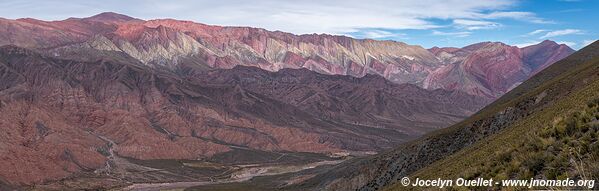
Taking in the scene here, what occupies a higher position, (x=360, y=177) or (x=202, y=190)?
(x=360, y=177)

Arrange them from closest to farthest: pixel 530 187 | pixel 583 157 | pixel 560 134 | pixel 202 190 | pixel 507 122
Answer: pixel 530 187, pixel 583 157, pixel 560 134, pixel 507 122, pixel 202 190

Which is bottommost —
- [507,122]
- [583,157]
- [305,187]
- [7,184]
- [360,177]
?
[7,184]

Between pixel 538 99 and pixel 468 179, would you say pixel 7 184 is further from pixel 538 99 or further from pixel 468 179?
pixel 468 179

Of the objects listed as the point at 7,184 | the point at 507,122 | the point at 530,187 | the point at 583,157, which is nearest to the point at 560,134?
the point at 583,157

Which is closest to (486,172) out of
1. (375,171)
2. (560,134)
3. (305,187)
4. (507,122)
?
(560,134)

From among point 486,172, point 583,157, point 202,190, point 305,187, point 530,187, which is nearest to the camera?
point 530,187

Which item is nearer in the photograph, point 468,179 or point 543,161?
point 543,161
